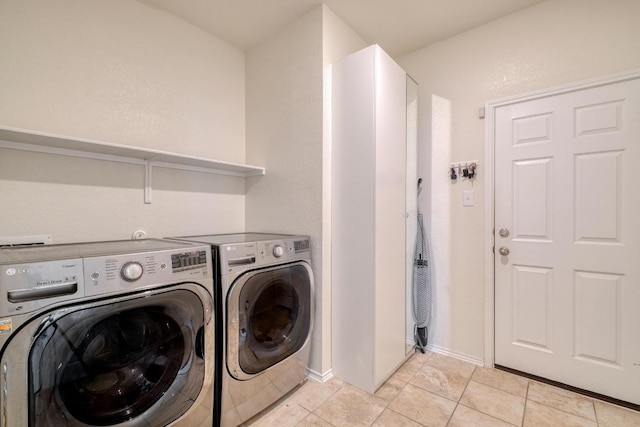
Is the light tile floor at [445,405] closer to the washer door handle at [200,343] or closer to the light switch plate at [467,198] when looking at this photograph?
the washer door handle at [200,343]

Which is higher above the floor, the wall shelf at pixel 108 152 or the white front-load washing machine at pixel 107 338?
the wall shelf at pixel 108 152

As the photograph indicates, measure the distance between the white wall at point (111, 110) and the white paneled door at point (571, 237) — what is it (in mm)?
2171

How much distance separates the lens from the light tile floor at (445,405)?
1.51 meters

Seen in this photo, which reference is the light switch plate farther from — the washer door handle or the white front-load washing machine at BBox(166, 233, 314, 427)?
the washer door handle

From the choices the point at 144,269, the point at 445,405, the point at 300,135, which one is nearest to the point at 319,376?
the point at 445,405

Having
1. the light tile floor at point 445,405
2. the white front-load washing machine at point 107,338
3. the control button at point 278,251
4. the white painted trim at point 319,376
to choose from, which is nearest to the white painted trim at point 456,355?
the light tile floor at point 445,405

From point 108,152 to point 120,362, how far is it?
1218 millimetres

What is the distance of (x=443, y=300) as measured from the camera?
225 centimetres

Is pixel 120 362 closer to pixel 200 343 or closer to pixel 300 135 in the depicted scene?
pixel 200 343

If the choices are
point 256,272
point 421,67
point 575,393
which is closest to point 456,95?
point 421,67

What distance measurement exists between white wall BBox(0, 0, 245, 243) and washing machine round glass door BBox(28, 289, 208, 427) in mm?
887

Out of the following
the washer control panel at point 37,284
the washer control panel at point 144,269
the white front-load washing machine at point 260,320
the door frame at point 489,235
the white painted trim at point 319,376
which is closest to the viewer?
the washer control panel at point 37,284

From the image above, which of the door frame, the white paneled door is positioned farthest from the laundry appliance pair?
the white paneled door

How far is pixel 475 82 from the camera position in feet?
6.95
